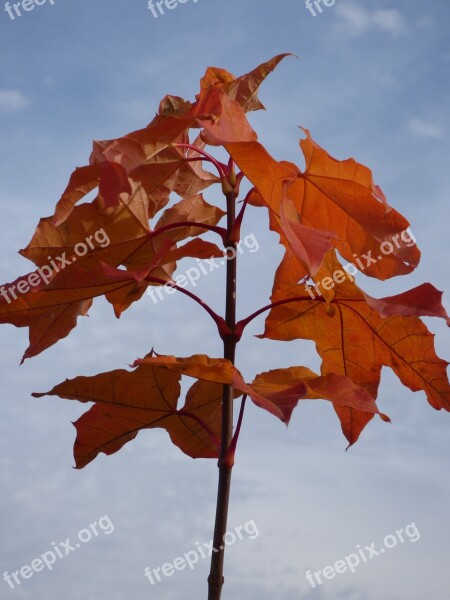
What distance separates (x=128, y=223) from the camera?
1272 millimetres

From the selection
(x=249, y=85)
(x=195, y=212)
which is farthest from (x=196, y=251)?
(x=249, y=85)

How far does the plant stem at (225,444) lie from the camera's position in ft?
3.90

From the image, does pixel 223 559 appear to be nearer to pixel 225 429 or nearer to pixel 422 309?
pixel 225 429

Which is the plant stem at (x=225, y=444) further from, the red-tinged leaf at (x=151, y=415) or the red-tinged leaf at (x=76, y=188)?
the red-tinged leaf at (x=76, y=188)

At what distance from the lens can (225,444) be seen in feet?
3.98

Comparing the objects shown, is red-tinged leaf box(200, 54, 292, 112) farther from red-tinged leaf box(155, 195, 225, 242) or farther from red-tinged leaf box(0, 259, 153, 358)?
red-tinged leaf box(0, 259, 153, 358)

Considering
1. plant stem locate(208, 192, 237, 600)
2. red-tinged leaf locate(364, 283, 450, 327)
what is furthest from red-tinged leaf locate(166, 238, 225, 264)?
red-tinged leaf locate(364, 283, 450, 327)

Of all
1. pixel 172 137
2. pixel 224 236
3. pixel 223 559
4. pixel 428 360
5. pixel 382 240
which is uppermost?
pixel 172 137

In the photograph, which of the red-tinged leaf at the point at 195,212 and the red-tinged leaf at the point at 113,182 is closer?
the red-tinged leaf at the point at 113,182

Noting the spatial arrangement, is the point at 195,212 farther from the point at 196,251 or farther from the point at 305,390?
the point at 305,390

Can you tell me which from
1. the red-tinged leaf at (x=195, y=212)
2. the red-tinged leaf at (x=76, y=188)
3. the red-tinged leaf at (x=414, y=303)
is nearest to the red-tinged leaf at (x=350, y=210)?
the red-tinged leaf at (x=414, y=303)

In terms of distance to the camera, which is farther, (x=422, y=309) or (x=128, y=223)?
(x=128, y=223)

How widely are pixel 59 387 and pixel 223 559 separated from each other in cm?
36

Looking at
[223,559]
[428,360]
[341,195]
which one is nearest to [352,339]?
[428,360]
